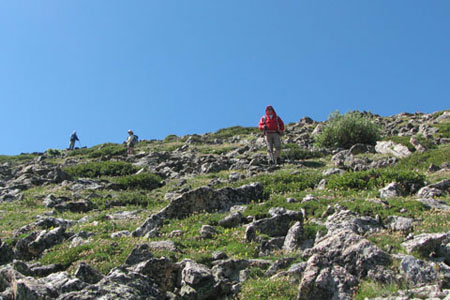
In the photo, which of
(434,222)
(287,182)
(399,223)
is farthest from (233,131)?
(434,222)

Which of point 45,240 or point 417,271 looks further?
point 45,240

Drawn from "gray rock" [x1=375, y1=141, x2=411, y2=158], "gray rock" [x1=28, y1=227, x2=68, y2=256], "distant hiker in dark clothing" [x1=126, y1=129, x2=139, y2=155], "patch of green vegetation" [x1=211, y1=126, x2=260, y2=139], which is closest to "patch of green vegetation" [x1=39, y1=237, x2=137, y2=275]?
"gray rock" [x1=28, y1=227, x2=68, y2=256]

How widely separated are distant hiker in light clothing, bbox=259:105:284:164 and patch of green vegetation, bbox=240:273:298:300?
601 inches

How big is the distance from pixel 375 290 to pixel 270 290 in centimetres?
167

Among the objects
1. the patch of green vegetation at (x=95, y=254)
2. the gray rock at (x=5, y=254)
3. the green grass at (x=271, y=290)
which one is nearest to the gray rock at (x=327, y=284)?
the green grass at (x=271, y=290)

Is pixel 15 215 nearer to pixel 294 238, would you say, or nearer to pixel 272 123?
pixel 294 238

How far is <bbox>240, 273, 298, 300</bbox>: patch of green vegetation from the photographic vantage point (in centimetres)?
770

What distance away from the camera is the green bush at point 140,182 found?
22438mm

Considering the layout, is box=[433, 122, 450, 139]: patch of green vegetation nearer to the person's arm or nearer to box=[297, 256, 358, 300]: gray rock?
the person's arm

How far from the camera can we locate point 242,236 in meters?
11.5

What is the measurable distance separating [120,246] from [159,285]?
2.90m

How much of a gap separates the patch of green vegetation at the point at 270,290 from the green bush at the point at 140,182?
A: 48.2ft

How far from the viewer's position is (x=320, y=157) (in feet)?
86.0

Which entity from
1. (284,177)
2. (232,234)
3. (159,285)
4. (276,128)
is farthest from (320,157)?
(159,285)
